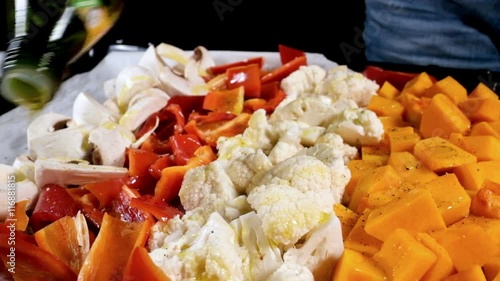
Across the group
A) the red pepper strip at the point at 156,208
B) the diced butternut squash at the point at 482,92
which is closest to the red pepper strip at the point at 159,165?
the red pepper strip at the point at 156,208

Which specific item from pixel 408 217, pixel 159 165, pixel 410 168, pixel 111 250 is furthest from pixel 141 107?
pixel 408 217

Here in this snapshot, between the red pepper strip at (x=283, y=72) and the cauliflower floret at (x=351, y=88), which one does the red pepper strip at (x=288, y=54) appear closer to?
the red pepper strip at (x=283, y=72)

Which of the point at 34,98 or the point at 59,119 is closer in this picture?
the point at 34,98

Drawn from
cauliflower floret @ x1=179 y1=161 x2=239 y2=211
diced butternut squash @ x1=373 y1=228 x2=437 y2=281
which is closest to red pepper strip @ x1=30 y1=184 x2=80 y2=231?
cauliflower floret @ x1=179 y1=161 x2=239 y2=211

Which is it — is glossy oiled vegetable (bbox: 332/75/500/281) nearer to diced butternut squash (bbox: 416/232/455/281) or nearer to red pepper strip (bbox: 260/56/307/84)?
diced butternut squash (bbox: 416/232/455/281)

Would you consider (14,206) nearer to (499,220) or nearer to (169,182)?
(169,182)

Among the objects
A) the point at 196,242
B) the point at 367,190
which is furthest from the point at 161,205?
the point at 367,190

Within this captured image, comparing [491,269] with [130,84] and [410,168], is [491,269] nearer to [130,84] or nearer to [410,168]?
[410,168]
